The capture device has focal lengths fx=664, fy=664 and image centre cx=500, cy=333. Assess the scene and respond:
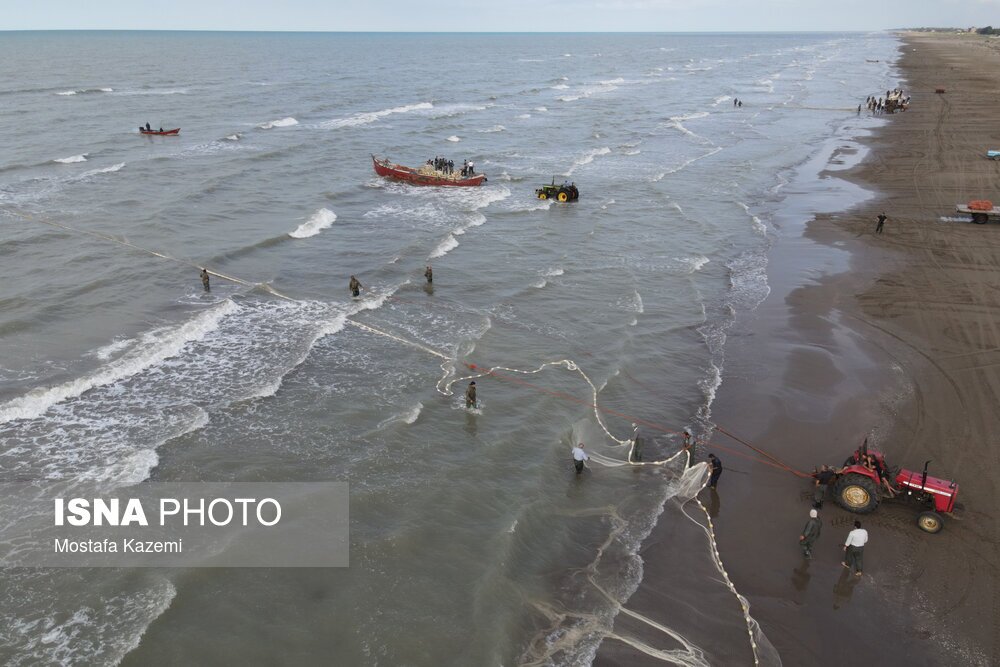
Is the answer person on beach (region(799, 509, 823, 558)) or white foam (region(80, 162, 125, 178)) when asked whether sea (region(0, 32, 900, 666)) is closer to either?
white foam (region(80, 162, 125, 178))

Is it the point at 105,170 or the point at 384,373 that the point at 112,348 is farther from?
Answer: the point at 105,170

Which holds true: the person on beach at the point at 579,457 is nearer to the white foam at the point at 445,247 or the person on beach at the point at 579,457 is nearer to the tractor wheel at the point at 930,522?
the tractor wheel at the point at 930,522

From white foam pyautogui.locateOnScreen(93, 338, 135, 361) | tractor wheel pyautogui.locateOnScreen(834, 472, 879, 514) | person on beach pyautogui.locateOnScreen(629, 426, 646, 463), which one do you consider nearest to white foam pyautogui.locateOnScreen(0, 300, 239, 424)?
white foam pyautogui.locateOnScreen(93, 338, 135, 361)

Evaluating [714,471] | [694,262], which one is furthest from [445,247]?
[714,471]

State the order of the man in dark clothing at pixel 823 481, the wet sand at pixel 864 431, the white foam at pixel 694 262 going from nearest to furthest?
the wet sand at pixel 864 431, the man in dark clothing at pixel 823 481, the white foam at pixel 694 262

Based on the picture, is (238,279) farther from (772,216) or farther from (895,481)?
(772,216)

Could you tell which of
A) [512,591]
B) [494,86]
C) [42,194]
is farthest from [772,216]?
[494,86]

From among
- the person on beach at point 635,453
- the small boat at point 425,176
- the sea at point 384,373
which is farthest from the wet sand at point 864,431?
the small boat at point 425,176
